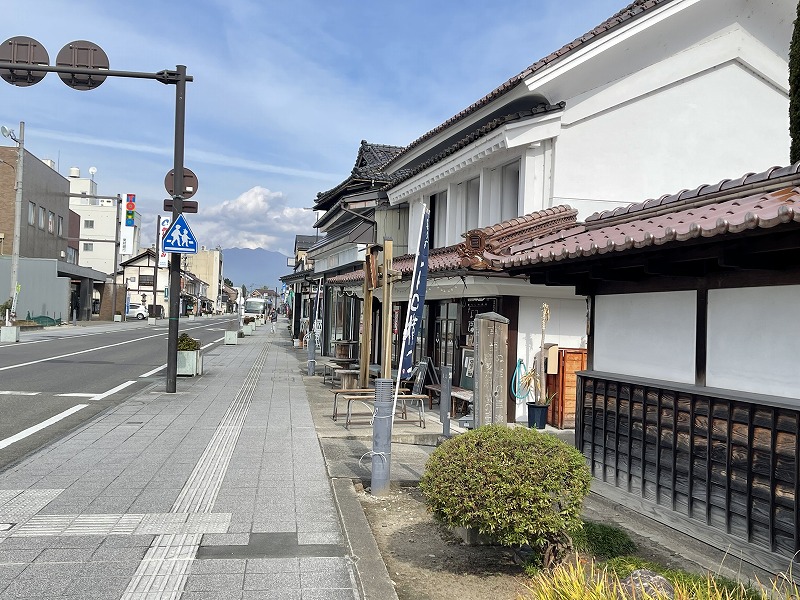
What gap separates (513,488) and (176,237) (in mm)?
11539

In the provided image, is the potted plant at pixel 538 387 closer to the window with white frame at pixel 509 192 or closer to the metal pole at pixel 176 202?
the window with white frame at pixel 509 192

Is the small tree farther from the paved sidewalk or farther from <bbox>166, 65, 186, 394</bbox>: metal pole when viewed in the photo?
<bbox>166, 65, 186, 394</bbox>: metal pole

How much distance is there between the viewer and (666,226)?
18.1 feet

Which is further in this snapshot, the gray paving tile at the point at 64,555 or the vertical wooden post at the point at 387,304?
the vertical wooden post at the point at 387,304

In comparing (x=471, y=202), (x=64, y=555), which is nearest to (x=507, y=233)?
(x=471, y=202)

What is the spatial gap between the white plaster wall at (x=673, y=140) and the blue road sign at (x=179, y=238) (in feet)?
25.9

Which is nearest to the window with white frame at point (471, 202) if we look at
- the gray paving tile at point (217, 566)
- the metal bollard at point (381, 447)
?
the metal bollard at point (381, 447)

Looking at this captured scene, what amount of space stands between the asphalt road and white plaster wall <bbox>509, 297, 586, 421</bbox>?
7964mm

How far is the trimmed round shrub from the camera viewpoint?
15.9 ft

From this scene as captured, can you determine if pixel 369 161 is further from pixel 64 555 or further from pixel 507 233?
pixel 64 555

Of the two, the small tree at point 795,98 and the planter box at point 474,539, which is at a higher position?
the small tree at point 795,98

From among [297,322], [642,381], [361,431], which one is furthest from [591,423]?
[297,322]

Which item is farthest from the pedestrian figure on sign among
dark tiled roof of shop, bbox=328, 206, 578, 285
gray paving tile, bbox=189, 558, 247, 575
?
gray paving tile, bbox=189, 558, 247, 575

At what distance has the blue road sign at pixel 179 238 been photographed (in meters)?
14.4
